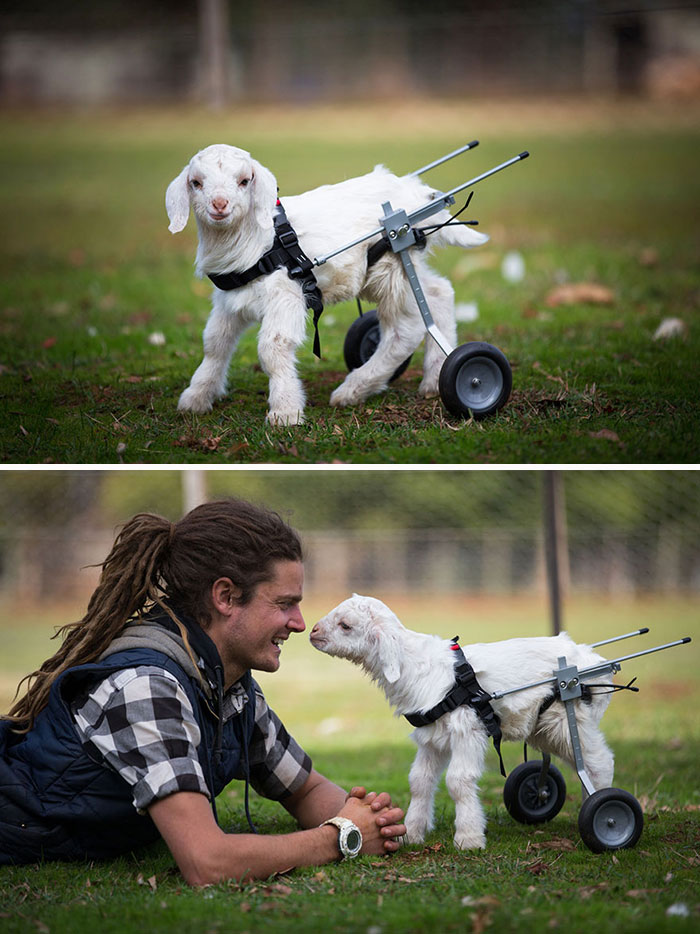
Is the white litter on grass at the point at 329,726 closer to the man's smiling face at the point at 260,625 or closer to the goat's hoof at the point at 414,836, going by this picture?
the goat's hoof at the point at 414,836

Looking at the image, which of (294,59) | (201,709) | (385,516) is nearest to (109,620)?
(201,709)

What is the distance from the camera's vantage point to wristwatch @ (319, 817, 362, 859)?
3996mm

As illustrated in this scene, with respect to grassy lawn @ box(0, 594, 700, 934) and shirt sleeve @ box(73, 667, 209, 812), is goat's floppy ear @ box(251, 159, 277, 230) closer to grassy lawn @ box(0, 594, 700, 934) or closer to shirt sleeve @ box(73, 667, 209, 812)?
shirt sleeve @ box(73, 667, 209, 812)

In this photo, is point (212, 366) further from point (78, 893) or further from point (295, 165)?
point (295, 165)

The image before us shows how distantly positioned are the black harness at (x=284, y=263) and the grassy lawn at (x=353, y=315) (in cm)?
75

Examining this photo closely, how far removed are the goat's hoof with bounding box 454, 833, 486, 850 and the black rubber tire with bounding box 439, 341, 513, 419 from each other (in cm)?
214

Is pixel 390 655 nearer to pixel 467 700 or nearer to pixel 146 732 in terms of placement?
pixel 467 700

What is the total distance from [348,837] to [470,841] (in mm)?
574

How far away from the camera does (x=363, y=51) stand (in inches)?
1421

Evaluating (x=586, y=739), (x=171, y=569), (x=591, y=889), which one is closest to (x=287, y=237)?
(x=171, y=569)

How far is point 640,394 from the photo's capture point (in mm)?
6395

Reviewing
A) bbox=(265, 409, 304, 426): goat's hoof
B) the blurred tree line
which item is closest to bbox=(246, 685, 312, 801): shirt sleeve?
bbox=(265, 409, 304, 426): goat's hoof

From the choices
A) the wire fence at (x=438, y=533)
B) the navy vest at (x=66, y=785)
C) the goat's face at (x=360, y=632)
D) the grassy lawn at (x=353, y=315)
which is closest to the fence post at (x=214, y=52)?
the grassy lawn at (x=353, y=315)

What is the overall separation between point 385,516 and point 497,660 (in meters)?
11.9
